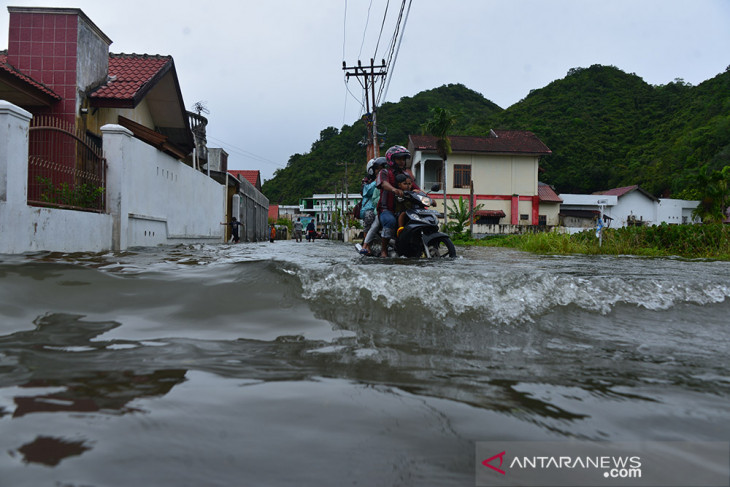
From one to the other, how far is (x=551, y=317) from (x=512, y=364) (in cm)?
137

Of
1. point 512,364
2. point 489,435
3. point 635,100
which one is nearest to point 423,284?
point 512,364

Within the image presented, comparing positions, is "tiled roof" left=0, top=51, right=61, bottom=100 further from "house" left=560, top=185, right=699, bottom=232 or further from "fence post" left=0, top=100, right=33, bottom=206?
"house" left=560, top=185, right=699, bottom=232

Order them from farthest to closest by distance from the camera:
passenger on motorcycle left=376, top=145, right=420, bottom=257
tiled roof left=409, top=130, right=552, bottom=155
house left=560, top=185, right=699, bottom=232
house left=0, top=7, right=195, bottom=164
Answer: house left=560, top=185, right=699, bottom=232, tiled roof left=409, top=130, right=552, bottom=155, house left=0, top=7, right=195, bottom=164, passenger on motorcycle left=376, top=145, right=420, bottom=257

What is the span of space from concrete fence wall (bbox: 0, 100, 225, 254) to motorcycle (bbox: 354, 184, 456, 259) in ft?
16.0

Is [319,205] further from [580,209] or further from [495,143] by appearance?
[495,143]

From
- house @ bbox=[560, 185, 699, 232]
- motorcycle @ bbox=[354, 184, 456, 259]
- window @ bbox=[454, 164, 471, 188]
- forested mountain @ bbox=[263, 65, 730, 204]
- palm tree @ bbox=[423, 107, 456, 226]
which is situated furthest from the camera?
forested mountain @ bbox=[263, 65, 730, 204]

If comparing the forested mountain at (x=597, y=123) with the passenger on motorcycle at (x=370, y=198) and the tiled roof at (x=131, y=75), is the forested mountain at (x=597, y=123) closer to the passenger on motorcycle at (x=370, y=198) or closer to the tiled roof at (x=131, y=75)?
the tiled roof at (x=131, y=75)

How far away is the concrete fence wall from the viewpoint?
6.24m

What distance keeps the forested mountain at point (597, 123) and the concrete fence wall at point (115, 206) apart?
3500 centimetres

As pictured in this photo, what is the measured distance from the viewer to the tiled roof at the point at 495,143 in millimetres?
39031

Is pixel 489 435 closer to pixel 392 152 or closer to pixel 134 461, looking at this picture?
pixel 134 461

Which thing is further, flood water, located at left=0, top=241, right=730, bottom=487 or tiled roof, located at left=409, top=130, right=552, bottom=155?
tiled roof, located at left=409, top=130, right=552, bottom=155

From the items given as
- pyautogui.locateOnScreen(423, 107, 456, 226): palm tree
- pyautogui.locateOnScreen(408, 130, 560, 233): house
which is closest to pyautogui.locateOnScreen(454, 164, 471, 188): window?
pyautogui.locateOnScreen(408, 130, 560, 233): house

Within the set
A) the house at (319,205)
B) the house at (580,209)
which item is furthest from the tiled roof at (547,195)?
the house at (319,205)
